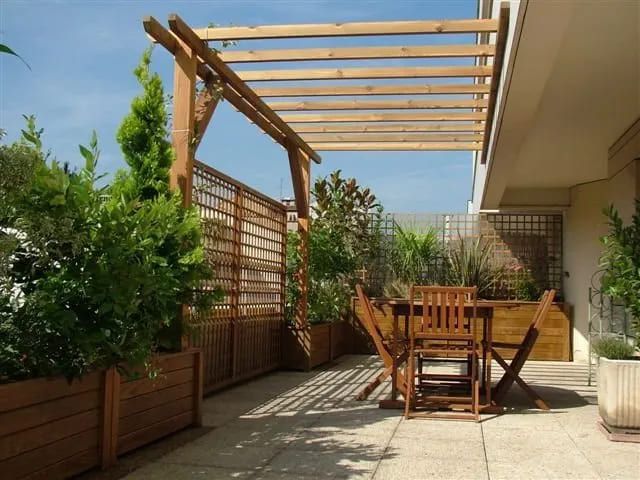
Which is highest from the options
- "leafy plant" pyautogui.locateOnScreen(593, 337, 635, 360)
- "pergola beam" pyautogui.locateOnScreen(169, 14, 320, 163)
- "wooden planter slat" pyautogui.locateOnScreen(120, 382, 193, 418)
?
"pergola beam" pyautogui.locateOnScreen(169, 14, 320, 163)

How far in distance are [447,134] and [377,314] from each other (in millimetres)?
3300

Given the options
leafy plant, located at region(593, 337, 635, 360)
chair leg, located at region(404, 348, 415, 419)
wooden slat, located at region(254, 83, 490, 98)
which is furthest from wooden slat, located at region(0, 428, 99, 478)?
wooden slat, located at region(254, 83, 490, 98)

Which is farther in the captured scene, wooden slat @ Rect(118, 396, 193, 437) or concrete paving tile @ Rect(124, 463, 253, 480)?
wooden slat @ Rect(118, 396, 193, 437)

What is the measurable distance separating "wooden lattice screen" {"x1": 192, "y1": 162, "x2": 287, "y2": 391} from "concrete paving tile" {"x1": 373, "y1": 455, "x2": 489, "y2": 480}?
2.00 metres

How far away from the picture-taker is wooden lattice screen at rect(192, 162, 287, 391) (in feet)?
19.0

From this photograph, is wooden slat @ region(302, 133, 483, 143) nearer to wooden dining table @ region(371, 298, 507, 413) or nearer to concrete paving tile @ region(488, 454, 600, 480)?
wooden dining table @ region(371, 298, 507, 413)

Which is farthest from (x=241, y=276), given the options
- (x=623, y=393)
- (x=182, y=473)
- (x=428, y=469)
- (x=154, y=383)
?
(x=623, y=393)

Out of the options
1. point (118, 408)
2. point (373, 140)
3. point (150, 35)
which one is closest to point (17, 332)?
point (118, 408)

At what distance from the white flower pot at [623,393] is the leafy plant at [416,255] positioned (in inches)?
237

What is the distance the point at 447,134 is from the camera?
7.98 metres

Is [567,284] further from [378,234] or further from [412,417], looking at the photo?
[412,417]

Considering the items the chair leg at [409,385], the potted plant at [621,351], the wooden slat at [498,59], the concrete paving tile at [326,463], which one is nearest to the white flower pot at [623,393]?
the potted plant at [621,351]

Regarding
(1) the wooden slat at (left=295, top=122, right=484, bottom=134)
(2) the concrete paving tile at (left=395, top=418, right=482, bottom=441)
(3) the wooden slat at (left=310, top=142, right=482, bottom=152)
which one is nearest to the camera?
(2) the concrete paving tile at (left=395, top=418, right=482, bottom=441)

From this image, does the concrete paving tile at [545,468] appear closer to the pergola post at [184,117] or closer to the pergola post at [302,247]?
the pergola post at [184,117]
